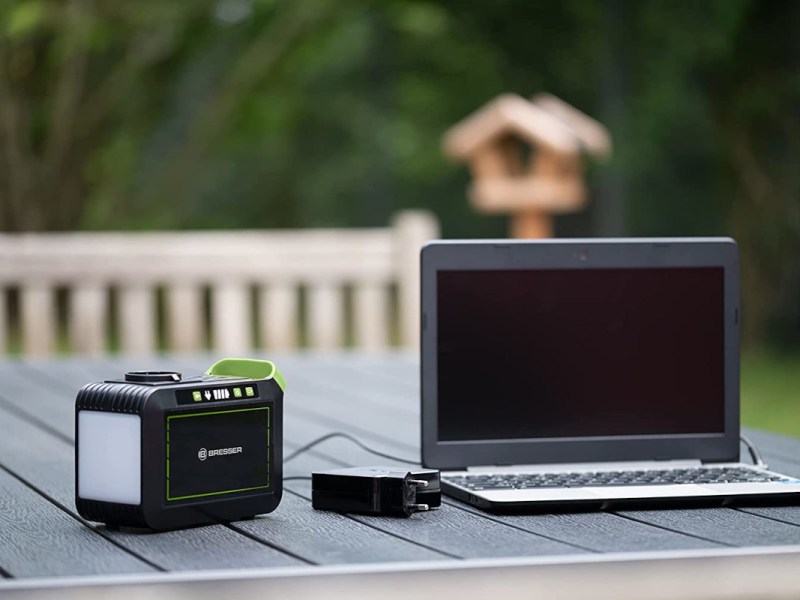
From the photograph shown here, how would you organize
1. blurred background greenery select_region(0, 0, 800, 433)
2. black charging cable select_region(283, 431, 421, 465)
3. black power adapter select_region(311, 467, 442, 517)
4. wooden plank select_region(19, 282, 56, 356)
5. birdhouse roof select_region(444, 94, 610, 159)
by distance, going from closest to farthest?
black power adapter select_region(311, 467, 442, 517) < black charging cable select_region(283, 431, 421, 465) < wooden plank select_region(19, 282, 56, 356) < birdhouse roof select_region(444, 94, 610, 159) < blurred background greenery select_region(0, 0, 800, 433)

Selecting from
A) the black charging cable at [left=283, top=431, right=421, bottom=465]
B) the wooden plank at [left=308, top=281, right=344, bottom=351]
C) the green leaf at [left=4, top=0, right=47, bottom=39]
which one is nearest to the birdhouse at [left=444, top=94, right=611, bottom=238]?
the wooden plank at [left=308, top=281, right=344, bottom=351]

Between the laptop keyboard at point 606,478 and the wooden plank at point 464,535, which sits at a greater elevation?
the laptop keyboard at point 606,478

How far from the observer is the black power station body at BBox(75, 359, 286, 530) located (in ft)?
4.16

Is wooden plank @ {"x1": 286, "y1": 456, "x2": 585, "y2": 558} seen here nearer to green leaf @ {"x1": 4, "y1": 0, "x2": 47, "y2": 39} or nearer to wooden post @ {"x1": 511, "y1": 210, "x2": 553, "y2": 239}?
wooden post @ {"x1": 511, "y1": 210, "x2": 553, "y2": 239}

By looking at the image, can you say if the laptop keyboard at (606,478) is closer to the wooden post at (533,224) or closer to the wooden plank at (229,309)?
the wooden plank at (229,309)

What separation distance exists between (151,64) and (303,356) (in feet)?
18.2

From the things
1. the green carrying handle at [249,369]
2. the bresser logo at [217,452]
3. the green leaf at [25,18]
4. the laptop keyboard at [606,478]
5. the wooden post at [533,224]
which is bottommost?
the laptop keyboard at [606,478]

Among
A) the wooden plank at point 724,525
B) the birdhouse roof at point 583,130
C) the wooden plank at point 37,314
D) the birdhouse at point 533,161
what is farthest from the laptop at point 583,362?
the birdhouse roof at point 583,130

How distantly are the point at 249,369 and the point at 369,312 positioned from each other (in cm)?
262

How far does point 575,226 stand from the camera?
8.35 m

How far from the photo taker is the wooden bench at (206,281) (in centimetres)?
386

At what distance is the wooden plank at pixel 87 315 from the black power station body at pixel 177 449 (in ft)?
8.44

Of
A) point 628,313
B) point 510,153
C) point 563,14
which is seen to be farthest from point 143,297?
point 563,14

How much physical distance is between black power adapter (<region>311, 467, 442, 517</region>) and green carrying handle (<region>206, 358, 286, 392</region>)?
108 mm
